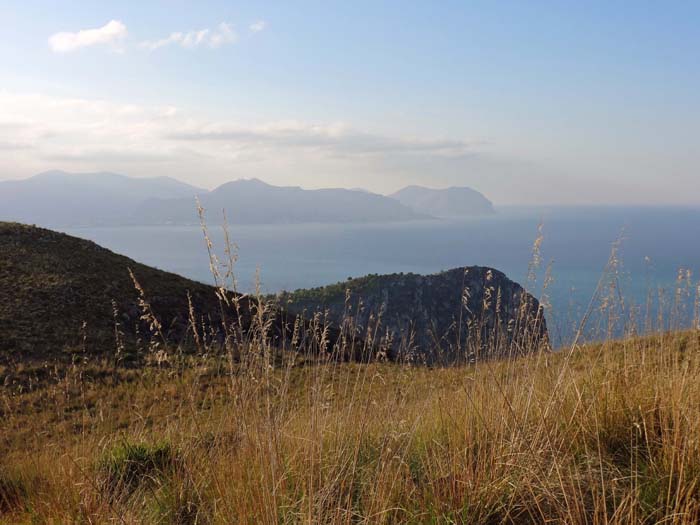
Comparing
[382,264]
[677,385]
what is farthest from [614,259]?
[382,264]

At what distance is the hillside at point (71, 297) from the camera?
16547 millimetres

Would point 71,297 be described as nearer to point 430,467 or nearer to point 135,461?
point 135,461

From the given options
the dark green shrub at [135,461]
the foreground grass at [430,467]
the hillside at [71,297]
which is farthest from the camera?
the hillside at [71,297]

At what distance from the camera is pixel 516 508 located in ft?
7.96

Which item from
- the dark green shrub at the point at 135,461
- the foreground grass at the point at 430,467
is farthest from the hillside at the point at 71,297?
the foreground grass at the point at 430,467

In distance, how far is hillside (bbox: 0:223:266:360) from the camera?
1655 cm

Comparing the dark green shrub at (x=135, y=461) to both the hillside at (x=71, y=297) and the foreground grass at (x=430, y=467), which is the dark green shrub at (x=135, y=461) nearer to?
the foreground grass at (x=430, y=467)

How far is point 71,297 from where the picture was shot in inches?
782

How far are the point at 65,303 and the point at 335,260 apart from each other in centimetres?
17260

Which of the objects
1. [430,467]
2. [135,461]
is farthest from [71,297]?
[430,467]

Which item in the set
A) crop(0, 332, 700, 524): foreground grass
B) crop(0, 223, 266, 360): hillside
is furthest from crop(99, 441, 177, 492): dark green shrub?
crop(0, 223, 266, 360): hillside

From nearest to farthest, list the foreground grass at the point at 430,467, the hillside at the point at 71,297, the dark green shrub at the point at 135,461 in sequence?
the foreground grass at the point at 430,467 < the dark green shrub at the point at 135,461 < the hillside at the point at 71,297

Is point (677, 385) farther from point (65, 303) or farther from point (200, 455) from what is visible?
point (65, 303)

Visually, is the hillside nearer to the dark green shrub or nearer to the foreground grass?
the dark green shrub
